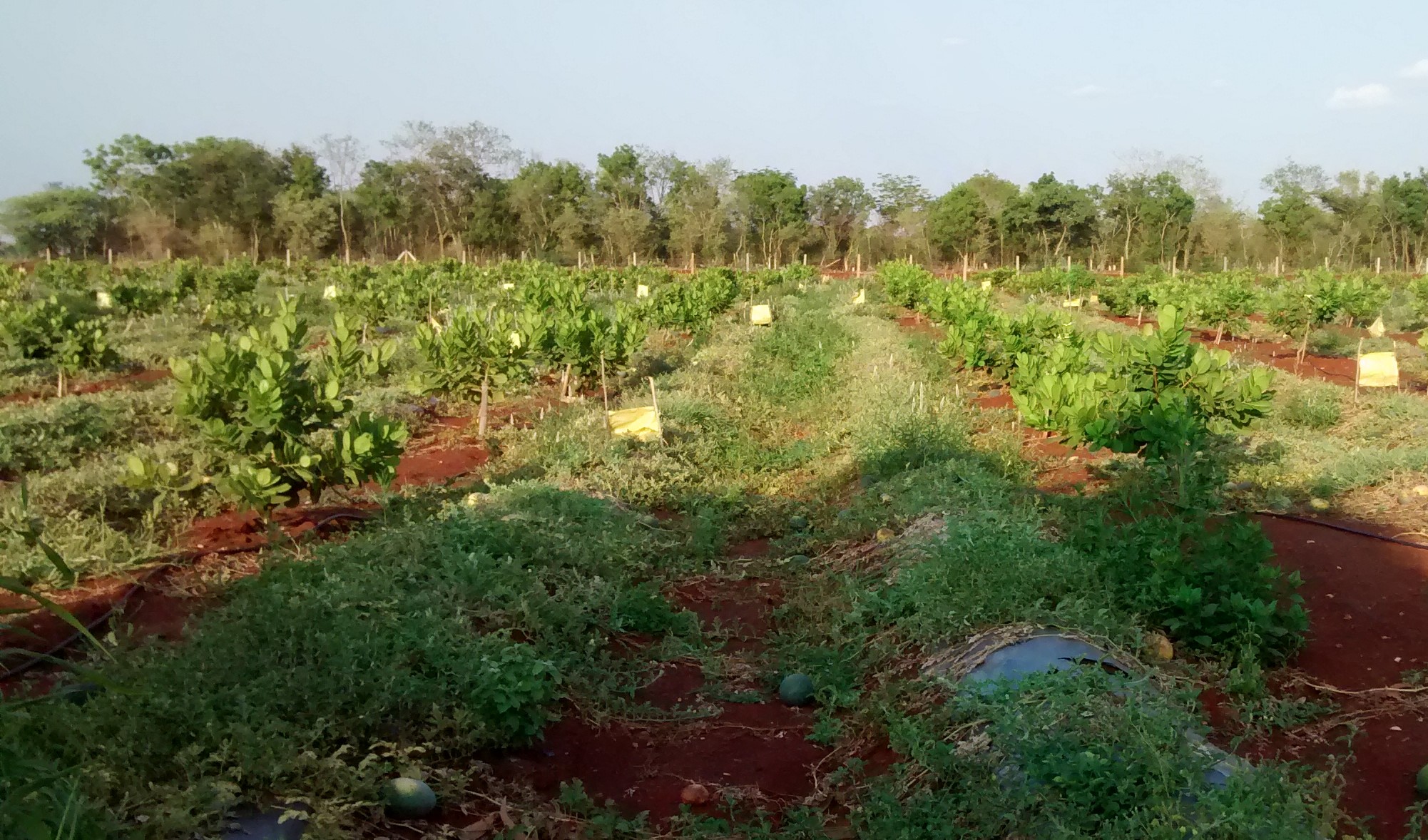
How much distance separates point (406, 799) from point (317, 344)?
1511cm

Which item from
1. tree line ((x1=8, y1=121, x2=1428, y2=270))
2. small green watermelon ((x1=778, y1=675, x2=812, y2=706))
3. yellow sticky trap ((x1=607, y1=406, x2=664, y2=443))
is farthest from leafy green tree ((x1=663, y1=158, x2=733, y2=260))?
small green watermelon ((x1=778, y1=675, x2=812, y2=706))

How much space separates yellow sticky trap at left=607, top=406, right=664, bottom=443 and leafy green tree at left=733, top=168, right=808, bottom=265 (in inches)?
1672

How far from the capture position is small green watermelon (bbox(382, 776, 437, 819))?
10.9ft

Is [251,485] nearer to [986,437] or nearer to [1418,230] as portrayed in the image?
[986,437]

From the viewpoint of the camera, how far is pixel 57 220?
43594 millimetres

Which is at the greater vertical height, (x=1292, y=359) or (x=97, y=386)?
(x=97, y=386)

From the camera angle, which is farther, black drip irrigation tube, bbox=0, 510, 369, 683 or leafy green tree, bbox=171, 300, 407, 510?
leafy green tree, bbox=171, 300, 407, 510

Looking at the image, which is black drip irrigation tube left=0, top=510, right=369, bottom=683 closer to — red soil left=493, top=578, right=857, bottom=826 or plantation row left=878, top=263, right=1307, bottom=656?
red soil left=493, top=578, right=857, bottom=826

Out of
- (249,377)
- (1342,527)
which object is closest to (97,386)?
(249,377)

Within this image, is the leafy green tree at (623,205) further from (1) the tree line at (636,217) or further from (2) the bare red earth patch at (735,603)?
(2) the bare red earth patch at (735,603)

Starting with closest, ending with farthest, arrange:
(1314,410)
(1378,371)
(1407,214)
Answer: (1314,410) < (1378,371) < (1407,214)

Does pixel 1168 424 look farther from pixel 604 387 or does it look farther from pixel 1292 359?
pixel 1292 359

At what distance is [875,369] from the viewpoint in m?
13.4

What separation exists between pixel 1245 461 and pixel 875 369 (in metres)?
5.95
